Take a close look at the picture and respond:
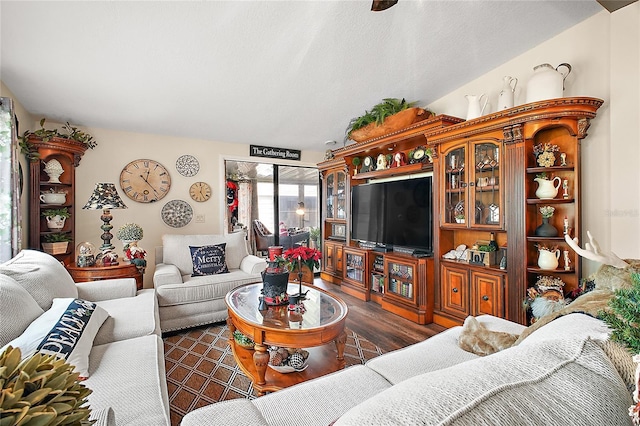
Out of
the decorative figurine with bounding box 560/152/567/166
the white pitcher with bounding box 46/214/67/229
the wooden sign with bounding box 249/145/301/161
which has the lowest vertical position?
the white pitcher with bounding box 46/214/67/229

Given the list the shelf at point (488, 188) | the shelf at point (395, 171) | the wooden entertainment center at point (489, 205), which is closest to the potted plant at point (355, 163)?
the shelf at point (395, 171)

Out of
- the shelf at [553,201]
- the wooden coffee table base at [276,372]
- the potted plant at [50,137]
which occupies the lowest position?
the wooden coffee table base at [276,372]

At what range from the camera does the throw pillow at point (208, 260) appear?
346 cm

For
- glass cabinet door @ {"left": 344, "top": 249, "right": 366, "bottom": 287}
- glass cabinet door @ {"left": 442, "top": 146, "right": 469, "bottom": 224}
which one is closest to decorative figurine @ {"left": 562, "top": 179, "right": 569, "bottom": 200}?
glass cabinet door @ {"left": 442, "top": 146, "right": 469, "bottom": 224}

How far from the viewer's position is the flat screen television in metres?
3.36

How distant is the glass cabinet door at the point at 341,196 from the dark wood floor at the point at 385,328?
1.61 metres

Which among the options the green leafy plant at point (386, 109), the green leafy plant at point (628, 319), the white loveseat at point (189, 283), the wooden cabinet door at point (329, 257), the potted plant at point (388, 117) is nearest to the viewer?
the green leafy plant at point (628, 319)

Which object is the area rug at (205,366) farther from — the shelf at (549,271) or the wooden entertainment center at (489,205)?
the shelf at (549,271)

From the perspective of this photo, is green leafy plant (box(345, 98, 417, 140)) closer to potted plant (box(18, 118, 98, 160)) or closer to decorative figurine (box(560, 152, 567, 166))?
decorative figurine (box(560, 152, 567, 166))

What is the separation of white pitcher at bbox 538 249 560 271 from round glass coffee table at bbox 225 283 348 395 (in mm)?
1790

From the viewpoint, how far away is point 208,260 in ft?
11.6

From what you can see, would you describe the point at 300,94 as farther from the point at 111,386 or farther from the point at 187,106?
the point at 111,386

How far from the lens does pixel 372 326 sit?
3109 millimetres

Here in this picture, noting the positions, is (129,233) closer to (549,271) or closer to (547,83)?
(549,271)
